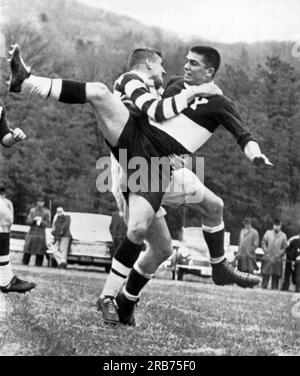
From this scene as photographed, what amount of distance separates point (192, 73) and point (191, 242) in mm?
1014

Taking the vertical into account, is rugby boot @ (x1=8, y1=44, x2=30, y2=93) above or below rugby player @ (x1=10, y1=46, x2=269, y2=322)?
above

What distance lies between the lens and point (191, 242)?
15.9 ft

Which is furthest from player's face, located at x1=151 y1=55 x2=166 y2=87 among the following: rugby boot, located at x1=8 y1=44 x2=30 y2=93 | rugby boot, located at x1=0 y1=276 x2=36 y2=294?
rugby boot, located at x1=0 y1=276 x2=36 y2=294

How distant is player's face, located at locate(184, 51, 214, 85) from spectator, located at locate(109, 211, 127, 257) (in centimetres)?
89

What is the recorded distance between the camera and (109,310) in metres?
4.28

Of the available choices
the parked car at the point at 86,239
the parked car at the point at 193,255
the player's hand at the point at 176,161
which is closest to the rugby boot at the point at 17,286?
the parked car at the point at 86,239

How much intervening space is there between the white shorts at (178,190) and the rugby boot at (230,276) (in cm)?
40

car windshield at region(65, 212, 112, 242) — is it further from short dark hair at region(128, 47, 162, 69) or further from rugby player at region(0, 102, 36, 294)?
short dark hair at region(128, 47, 162, 69)

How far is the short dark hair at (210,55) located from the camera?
4475 mm

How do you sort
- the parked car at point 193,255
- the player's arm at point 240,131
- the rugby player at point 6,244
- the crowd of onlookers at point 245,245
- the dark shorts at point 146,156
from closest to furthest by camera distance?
1. the player's arm at point 240,131
2. the dark shorts at point 146,156
3. the rugby player at point 6,244
4. the parked car at point 193,255
5. the crowd of onlookers at point 245,245

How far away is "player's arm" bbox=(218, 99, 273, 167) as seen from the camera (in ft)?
13.6

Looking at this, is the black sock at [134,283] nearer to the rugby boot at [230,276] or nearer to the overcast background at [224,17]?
the rugby boot at [230,276]

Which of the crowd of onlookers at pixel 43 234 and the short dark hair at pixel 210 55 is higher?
the short dark hair at pixel 210 55
